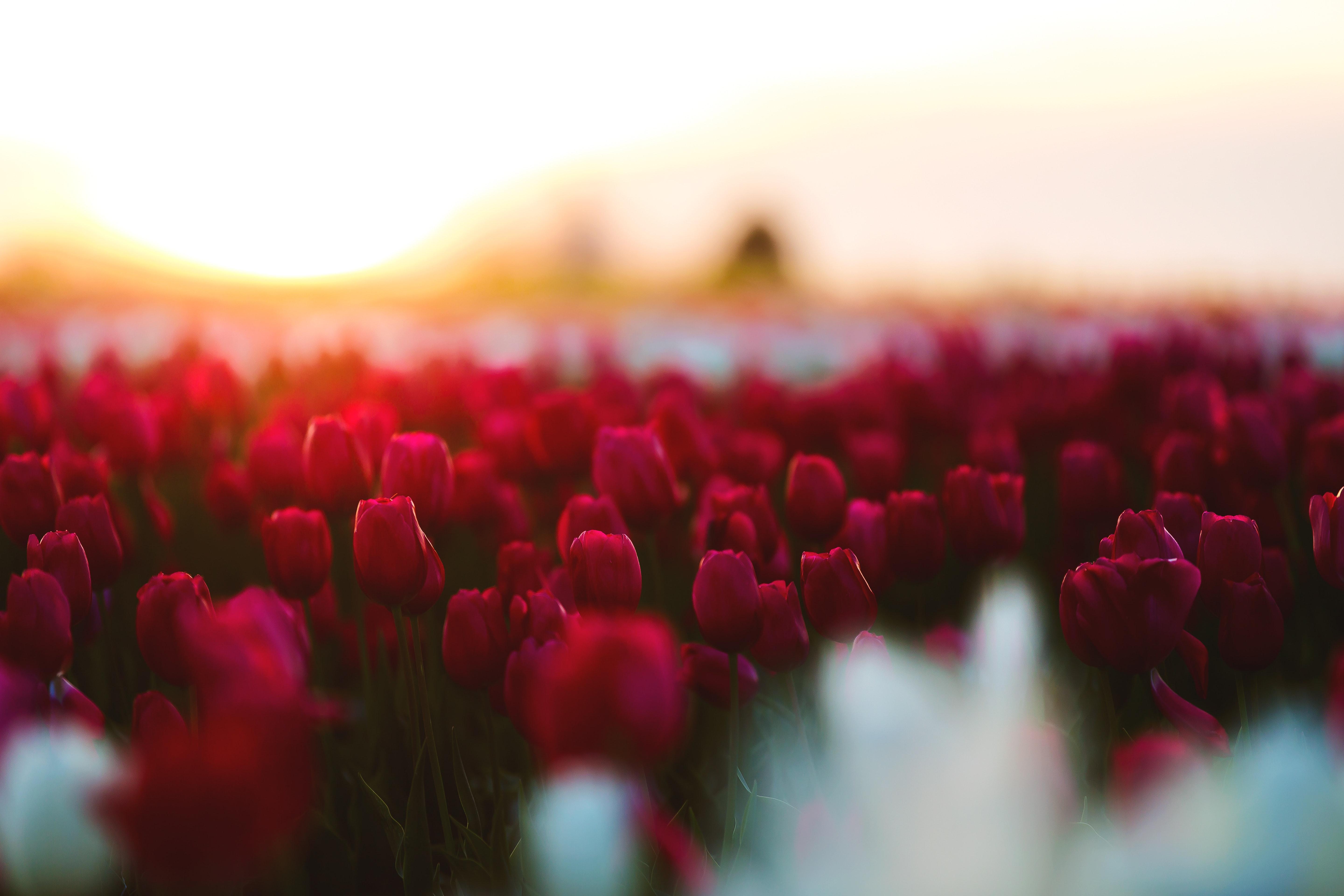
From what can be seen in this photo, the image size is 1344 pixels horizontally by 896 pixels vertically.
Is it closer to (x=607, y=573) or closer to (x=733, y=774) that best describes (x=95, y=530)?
(x=607, y=573)

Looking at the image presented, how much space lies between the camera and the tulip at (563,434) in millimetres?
2438

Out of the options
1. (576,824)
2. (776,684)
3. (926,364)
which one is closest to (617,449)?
(776,684)

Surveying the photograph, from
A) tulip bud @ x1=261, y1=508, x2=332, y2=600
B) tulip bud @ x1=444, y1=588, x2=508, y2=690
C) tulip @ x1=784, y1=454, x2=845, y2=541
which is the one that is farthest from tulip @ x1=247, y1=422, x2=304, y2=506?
tulip @ x1=784, y1=454, x2=845, y2=541

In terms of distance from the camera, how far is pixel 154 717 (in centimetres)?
124

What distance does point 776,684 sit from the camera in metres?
2.01

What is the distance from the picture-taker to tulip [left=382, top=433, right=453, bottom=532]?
181cm

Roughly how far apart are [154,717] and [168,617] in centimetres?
19

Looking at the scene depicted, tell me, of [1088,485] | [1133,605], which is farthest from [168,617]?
[1088,485]

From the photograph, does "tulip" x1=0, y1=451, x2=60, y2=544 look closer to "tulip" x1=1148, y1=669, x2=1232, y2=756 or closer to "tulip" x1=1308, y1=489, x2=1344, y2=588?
"tulip" x1=1148, y1=669, x2=1232, y2=756

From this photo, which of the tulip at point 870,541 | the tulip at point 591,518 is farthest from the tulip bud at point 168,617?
the tulip at point 870,541

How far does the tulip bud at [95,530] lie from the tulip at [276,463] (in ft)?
1.59

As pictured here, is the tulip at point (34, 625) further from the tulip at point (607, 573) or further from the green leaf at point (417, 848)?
the tulip at point (607, 573)

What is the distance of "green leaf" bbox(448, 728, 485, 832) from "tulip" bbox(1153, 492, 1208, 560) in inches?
46.4

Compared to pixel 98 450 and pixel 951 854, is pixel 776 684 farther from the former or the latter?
pixel 98 450
